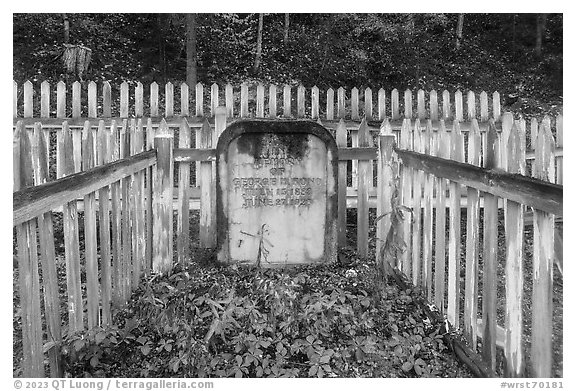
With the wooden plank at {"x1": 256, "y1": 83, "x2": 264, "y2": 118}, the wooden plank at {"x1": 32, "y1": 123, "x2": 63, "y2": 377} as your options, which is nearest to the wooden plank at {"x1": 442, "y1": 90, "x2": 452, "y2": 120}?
the wooden plank at {"x1": 256, "y1": 83, "x2": 264, "y2": 118}

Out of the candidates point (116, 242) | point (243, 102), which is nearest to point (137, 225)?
point (116, 242)

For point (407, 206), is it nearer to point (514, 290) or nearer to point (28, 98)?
point (514, 290)

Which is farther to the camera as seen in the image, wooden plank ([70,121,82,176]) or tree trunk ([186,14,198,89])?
tree trunk ([186,14,198,89])

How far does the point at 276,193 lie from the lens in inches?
185

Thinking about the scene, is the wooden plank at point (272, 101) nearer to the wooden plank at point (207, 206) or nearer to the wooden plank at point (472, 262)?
the wooden plank at point (207, 206)

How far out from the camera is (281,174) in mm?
4688

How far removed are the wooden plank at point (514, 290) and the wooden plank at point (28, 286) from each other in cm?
237

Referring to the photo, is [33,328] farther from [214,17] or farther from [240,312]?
[214,17]

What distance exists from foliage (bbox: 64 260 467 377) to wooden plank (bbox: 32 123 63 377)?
12 cm

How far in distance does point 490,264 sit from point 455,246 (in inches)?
20.9

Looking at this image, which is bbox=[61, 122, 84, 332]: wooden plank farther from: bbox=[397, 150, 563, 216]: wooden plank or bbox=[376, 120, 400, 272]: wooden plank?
bbox=[376, 120, 400, 272]: wooden plank

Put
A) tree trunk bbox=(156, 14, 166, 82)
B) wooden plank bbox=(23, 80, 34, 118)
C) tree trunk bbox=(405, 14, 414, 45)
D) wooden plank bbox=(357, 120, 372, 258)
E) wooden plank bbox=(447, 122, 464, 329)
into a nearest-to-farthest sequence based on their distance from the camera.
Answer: wooden plank bbox=(447, 122, 464, 329) < wooden plank bbox=(357, 120, 372, 258) < wooden plank bbox=(23, 80, 34, 118) < tree trunk bbox=(156, 14, 166, 82) < tree trunk bbox=(405, 14, 414, 45)

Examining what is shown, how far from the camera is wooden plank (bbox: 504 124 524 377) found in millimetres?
2555
